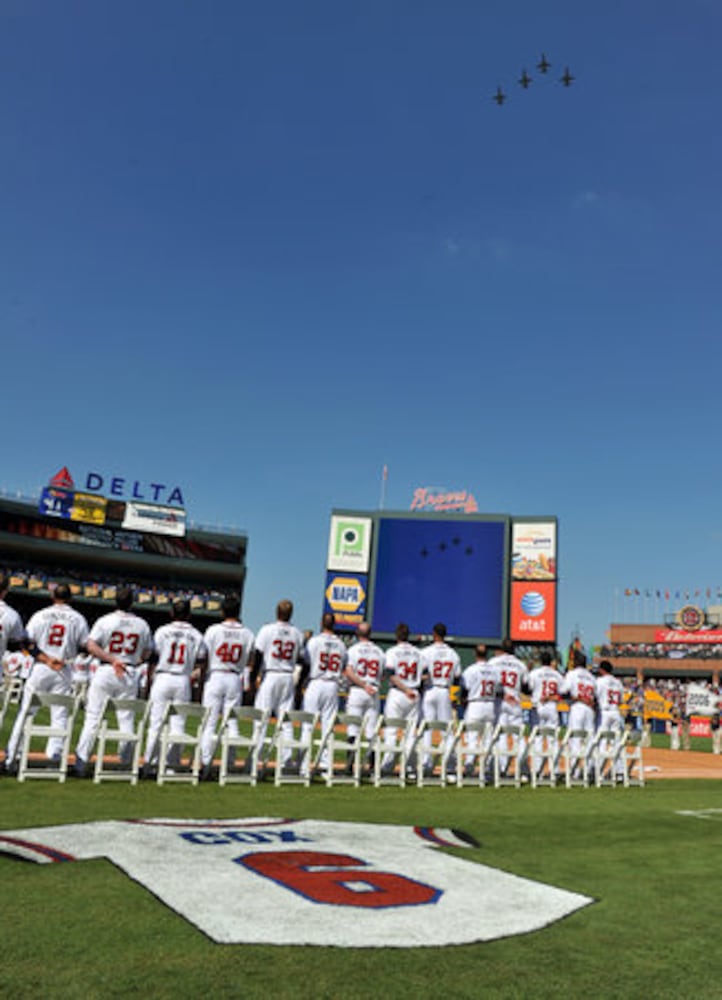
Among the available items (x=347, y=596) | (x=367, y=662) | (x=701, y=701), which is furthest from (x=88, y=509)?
(x=367, y=662)

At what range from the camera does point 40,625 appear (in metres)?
9.17

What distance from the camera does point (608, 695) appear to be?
46.0 feet

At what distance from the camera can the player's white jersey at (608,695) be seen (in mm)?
14016

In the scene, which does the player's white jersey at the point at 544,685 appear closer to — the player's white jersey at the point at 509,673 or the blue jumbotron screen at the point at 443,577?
the player's white jersey at the point at 509,673

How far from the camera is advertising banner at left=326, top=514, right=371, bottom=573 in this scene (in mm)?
45094

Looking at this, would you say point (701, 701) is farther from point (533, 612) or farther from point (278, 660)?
point (278, 660)

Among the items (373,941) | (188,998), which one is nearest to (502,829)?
(373,941)

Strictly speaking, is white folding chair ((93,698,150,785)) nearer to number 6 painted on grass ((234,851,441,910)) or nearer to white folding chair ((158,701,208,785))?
white folding chair ((158,701,208,785))

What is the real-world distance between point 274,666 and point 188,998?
7.48 metres

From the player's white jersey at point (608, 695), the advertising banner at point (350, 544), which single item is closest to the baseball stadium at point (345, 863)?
the player's white jersey at point (608, 695)

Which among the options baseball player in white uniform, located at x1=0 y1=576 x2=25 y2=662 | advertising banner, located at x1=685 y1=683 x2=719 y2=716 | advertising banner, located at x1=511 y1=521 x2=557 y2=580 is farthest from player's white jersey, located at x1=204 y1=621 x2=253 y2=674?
advertising banner, located at x1=511 y1=521 x2=557 y2=580

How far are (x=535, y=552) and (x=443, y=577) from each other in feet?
16.6

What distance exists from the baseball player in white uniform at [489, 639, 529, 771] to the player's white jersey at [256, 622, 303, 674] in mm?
3774

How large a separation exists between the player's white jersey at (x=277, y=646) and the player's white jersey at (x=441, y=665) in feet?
8.42
